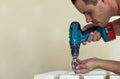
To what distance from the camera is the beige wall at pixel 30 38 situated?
5.79ft

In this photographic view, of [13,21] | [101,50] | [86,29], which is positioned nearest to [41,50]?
[13,21]

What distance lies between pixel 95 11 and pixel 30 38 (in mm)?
819

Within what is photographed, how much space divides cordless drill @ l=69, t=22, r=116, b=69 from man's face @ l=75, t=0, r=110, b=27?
0.08 metres

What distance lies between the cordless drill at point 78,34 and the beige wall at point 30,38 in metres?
0.61

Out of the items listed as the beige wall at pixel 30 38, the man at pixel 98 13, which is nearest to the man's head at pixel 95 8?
the man at pixel 98 13

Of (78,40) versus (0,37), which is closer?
(78,40)

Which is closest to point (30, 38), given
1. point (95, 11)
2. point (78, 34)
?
point (78, 34)

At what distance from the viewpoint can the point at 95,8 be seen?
102 cm

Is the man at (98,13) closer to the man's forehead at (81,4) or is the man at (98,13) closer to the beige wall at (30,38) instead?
the man's forehead at (81,4)

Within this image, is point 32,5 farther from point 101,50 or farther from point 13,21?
point 101,50

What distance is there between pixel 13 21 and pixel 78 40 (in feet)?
2.54

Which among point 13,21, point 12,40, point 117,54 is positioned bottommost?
point 117,54

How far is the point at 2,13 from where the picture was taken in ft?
5.82

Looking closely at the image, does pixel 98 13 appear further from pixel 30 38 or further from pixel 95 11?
pixel 30 38
